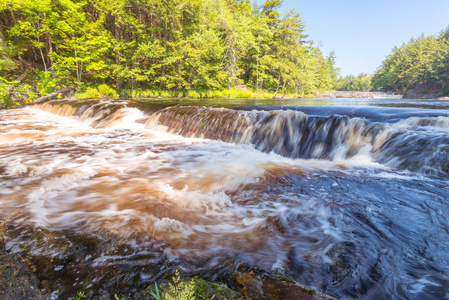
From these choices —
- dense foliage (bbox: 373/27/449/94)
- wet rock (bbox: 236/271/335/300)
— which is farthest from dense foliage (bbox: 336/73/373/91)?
wet rock (bbox: 236/271/335/300)

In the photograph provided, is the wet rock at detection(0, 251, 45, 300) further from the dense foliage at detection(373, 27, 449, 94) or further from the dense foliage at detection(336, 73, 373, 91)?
the dense foliage at detection(336, 73, 373, 91)

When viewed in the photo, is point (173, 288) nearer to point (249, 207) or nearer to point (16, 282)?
point (16, 282)

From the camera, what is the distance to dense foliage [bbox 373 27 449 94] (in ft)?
135

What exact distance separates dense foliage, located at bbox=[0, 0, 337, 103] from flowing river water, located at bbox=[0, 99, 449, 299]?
12576 mm

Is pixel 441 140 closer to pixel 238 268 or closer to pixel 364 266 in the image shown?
pixel 364 266

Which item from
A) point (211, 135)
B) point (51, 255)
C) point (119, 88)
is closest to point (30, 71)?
point (119, 88)

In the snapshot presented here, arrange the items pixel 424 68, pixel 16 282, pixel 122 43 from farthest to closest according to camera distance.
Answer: pixel 424 68 < pixel 122 43 < pixel 16 282

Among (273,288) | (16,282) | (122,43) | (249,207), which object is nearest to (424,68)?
(122,43)

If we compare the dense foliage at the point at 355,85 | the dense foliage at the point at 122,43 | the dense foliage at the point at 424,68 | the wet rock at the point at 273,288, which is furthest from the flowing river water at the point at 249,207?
the dense foliage at the point at 355,85

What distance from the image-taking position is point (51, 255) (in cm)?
147

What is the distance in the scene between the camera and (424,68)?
45531 millimetres

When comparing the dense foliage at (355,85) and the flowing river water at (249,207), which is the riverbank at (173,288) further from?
the dense foliage at (355,85)

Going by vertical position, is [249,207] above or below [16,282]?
below

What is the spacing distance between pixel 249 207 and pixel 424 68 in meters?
65.2
